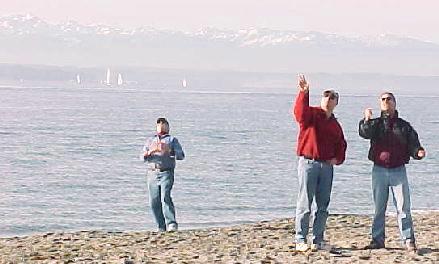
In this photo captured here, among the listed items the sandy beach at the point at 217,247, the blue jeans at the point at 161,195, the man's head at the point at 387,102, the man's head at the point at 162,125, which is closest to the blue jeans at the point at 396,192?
the sandy beach at the point at 217,247

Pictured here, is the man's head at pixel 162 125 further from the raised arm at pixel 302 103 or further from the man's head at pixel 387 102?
the man's head at pixel 387 102

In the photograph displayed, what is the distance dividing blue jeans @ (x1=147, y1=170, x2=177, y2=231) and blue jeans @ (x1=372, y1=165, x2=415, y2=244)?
4.17m

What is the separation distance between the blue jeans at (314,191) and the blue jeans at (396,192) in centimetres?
66

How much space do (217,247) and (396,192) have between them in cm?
256

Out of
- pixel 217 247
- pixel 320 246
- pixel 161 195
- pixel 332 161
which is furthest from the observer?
pixel 161 195

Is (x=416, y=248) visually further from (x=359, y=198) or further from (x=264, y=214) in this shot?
(x=359, y=198)

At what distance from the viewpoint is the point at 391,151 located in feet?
40.2

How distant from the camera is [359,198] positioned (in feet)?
105

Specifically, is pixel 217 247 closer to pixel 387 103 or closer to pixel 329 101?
pixel 329 101

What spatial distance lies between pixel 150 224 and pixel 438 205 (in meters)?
9.24

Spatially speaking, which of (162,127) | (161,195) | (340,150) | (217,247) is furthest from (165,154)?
(340,150)

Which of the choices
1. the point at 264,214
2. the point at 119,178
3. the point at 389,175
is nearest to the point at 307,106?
the point at 389,175

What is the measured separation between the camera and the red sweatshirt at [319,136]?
1179cm

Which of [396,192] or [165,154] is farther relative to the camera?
[165,154]
